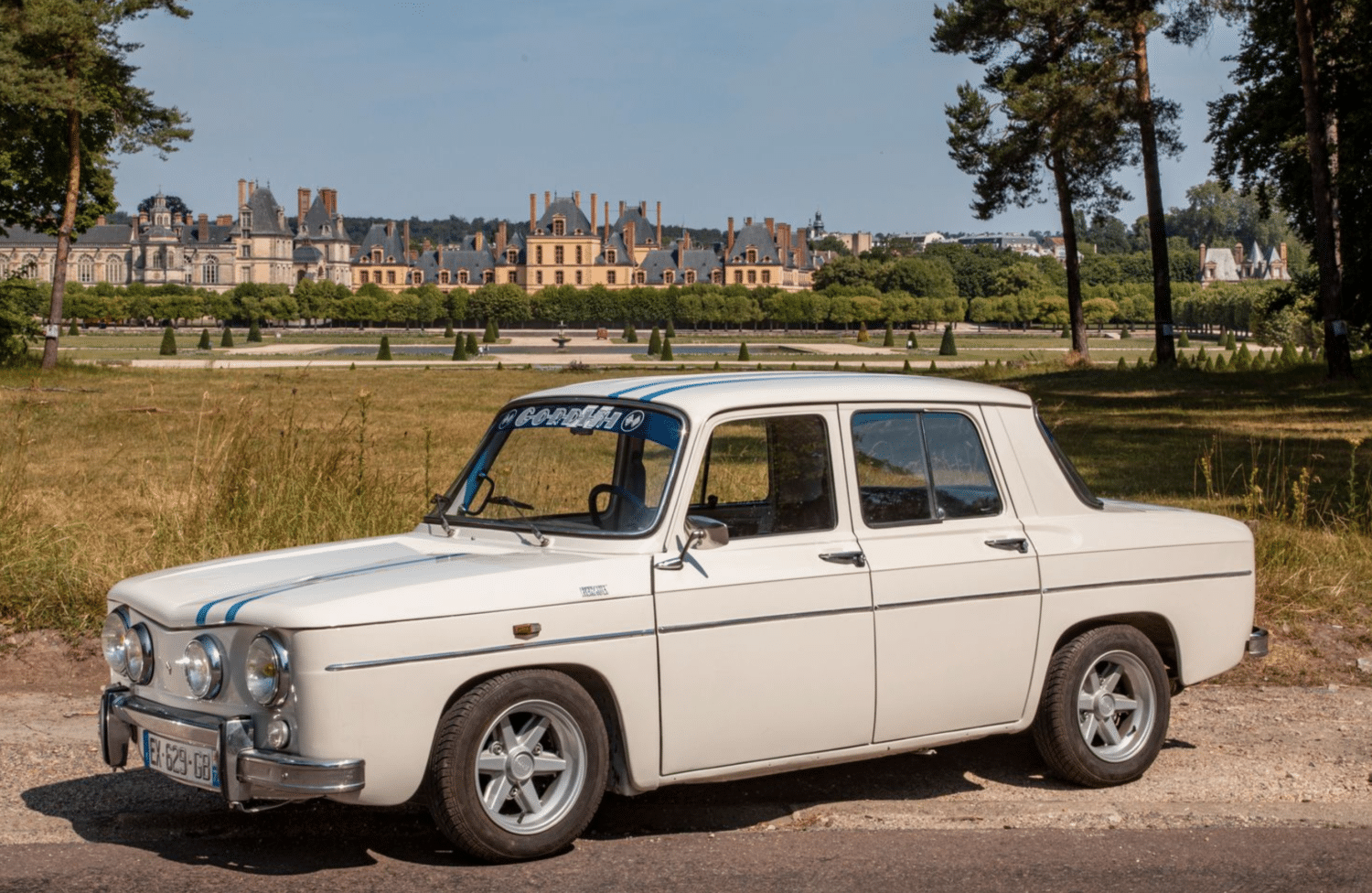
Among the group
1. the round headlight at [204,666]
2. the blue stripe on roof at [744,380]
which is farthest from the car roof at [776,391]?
the round headlight at [204,666]

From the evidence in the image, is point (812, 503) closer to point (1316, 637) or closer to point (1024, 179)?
point (1316, 637)

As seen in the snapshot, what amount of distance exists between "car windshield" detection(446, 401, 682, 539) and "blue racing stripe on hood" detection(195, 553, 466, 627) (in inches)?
23.0

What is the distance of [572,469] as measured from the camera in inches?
268

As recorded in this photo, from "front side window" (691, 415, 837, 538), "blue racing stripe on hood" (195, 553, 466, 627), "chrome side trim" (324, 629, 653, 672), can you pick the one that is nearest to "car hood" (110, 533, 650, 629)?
"blue racing stripe on hood" (195, 553, 466, 627)

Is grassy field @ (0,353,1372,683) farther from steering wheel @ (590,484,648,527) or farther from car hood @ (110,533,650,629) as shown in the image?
steering wheel @ (590,484,648,527)

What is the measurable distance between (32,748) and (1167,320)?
3916cm

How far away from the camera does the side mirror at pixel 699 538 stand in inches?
218

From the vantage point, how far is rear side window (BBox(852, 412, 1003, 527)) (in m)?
6.11

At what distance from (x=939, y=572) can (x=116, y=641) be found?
3.03 meters

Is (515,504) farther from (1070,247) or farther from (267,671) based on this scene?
(1070,247)

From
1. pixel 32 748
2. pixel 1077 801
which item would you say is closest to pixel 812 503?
pixel 1077 801

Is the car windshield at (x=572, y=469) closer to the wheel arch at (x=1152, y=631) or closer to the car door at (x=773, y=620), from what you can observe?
the car door at (x=773, y=620)

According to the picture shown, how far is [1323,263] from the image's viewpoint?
103ft

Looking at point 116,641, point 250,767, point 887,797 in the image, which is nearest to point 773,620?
point 887,797
